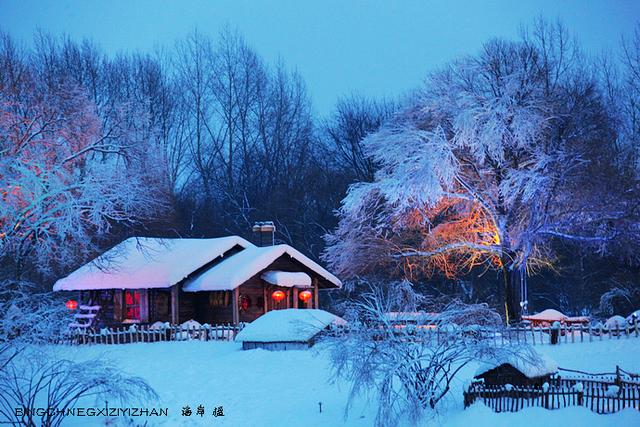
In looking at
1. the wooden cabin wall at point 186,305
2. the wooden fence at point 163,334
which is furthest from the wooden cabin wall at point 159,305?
the wooden fence at point 163,334

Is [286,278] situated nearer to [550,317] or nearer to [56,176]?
[550,317]

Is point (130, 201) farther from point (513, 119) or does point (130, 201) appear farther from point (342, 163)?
point (342, 163)

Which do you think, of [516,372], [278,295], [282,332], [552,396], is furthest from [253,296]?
[552,396]

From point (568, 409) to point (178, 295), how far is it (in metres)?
21.8

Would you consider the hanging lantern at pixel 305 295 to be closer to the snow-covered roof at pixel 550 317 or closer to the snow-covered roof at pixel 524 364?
the snow-covered roof at pixel 550 317

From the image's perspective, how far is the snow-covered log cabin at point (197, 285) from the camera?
3169 cm

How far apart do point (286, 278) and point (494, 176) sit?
996 cm

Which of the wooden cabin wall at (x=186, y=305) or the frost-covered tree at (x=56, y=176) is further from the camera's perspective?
the wooden cabin wall at (x=186, y=305)

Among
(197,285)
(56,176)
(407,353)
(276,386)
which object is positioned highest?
(56,176)

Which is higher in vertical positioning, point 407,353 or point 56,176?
point 56,176

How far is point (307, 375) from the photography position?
19.9 metres

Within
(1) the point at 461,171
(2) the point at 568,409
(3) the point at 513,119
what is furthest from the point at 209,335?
(2) the point at 568,409

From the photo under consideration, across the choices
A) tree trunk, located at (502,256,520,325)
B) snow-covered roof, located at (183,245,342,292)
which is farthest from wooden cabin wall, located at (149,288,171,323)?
tree trunk, located at (502,256,520,325)

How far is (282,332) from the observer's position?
24203mm
